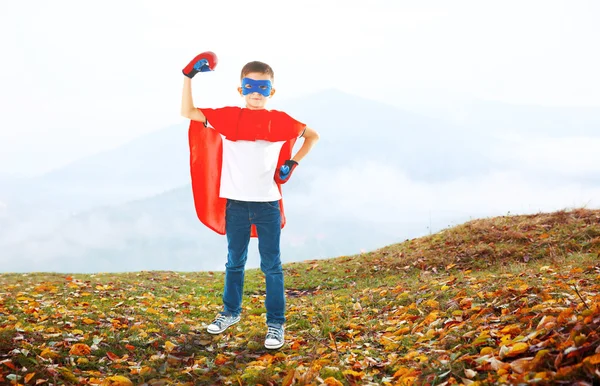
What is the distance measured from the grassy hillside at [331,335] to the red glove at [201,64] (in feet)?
9.15

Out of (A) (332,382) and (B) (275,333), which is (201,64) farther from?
(A) (332,382)

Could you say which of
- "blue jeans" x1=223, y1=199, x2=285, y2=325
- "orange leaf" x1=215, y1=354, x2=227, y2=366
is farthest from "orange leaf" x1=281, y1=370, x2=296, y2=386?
"blue jeans" x1=223, y1=199, x2=285, y2=325

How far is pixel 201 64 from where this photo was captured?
518 cm

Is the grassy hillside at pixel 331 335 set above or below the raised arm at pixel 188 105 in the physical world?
below

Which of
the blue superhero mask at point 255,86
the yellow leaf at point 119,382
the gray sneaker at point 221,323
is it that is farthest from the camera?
the gray sneaker at point 221,323

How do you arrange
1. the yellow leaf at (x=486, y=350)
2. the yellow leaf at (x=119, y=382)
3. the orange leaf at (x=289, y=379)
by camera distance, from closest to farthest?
the yellow leaf at (x=486, y=350) < the orange leaf at (x=289, y=379) < the yellow leaf at (x=119, y=382)

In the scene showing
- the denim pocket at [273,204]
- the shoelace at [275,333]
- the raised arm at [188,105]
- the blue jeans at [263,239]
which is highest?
the raised arm at [188,105]

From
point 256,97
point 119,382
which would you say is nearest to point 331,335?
point 119,382

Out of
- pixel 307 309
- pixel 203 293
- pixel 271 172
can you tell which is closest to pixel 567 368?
pixel 271 172

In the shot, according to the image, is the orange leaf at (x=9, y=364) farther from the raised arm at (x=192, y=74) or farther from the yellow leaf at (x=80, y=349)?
the raised arm at (x=192, y=74)

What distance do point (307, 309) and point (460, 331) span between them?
290 cm

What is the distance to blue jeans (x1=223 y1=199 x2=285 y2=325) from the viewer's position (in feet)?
17.8

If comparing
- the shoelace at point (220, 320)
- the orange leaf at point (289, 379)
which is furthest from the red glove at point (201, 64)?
the orange leaf at point (289, 379)

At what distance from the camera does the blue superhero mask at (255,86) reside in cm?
527
